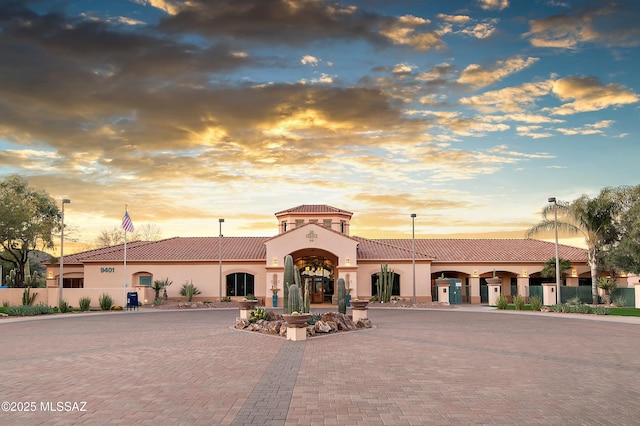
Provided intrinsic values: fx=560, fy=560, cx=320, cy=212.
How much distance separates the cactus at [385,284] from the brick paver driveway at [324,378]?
2213 cm

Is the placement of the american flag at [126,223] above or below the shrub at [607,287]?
above

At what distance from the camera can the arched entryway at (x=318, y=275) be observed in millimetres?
47156

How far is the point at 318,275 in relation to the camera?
4750cm

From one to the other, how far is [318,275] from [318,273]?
0.17 metres

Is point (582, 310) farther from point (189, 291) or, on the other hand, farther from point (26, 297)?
point (26, 297)

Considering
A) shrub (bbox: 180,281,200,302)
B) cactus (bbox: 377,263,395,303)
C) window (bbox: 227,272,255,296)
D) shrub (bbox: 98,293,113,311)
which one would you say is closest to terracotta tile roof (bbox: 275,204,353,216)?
window (bbox: 227,272,255,296)

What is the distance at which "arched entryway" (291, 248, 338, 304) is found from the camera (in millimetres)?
47156

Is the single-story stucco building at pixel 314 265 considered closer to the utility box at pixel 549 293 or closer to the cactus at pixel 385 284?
the cactus at pixel 385 284

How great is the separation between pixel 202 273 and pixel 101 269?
8413mm

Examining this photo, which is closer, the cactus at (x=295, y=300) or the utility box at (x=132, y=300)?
the cactus at (x=295, y=300)

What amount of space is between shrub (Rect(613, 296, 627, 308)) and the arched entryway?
69.7ft

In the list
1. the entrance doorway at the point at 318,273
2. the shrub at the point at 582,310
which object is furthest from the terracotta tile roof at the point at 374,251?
the shrub at the point at 582,310

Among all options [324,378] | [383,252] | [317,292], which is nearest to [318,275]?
[317,292]

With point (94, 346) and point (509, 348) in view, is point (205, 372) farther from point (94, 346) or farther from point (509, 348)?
Result: point (509, 348)
